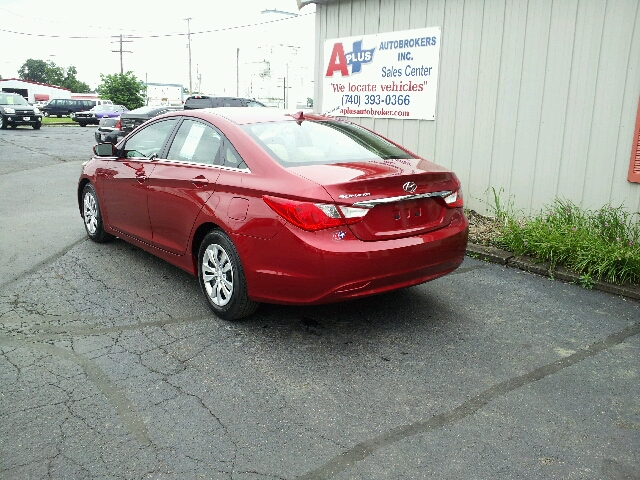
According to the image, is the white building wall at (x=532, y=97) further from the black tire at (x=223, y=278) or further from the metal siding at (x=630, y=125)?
the black tire at (x=223, y=278)

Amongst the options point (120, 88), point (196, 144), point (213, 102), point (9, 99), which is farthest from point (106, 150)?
point (120, 88)

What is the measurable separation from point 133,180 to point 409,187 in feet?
9.34

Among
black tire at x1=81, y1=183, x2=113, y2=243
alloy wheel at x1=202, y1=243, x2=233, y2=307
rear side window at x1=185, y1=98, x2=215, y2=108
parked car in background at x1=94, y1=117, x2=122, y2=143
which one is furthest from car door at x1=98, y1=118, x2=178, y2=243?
rear side window at x1=185, y1=98, x2=215, y2=108

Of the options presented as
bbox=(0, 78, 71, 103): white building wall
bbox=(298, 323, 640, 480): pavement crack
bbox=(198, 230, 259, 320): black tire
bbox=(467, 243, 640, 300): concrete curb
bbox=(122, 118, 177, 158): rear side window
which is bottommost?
bbox=(298, 323, 640, 480): pavement crack

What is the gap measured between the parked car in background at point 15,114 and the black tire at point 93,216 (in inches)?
1060

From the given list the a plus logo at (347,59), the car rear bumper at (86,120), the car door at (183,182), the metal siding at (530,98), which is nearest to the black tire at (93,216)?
the car door at (183,182)

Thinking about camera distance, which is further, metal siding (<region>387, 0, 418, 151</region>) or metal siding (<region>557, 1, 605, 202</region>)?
metal siding (<region>387, 0, 418, 151</region>)

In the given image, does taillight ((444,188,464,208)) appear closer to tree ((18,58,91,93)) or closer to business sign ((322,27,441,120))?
business sign ((322,27,441,120))

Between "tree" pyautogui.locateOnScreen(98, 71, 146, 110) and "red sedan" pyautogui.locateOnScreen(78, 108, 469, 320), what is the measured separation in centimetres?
4851

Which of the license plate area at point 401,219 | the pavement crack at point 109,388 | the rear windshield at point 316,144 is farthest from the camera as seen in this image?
the rear windshield at point 316,144

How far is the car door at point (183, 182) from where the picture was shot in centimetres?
466

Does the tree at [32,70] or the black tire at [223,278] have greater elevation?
the tree at [32,70]

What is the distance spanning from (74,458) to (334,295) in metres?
1.80

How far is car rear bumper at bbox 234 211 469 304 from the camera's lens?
380cm
